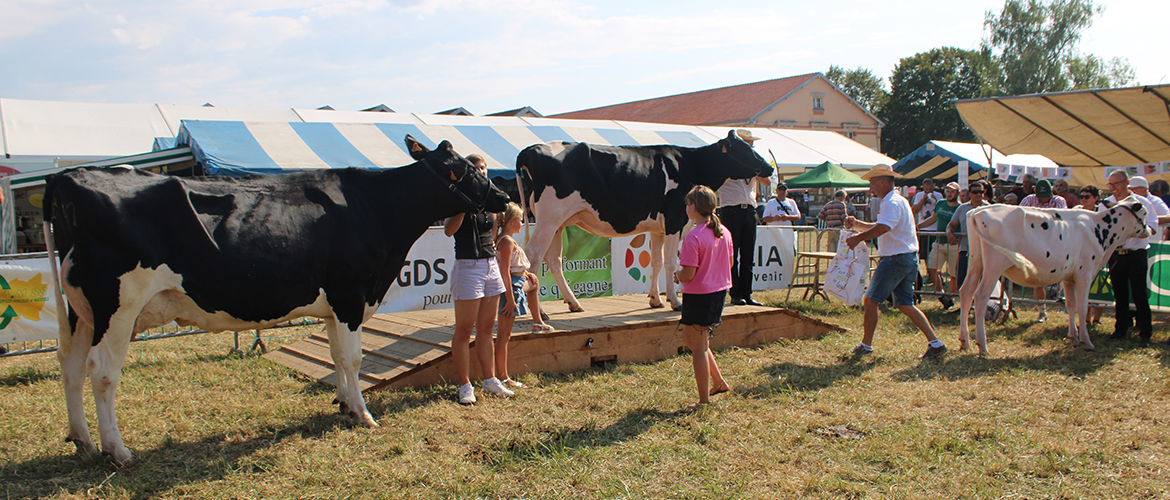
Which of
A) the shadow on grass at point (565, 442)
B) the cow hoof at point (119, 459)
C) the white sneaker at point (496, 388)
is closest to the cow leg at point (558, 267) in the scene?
the white sneaker at point (496, 388)

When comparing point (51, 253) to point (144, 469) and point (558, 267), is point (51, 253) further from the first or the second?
point (558, 267)

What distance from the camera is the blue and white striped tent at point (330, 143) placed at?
11.8 metres

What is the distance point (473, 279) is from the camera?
202 inches

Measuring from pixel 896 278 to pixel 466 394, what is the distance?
421 cm

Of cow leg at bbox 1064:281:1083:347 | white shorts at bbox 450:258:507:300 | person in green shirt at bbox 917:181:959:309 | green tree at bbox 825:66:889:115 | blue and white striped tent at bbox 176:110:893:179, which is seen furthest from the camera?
green tree at bbox 825:66:889:115

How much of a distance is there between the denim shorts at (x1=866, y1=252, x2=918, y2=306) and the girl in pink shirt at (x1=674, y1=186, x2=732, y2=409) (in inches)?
94.2

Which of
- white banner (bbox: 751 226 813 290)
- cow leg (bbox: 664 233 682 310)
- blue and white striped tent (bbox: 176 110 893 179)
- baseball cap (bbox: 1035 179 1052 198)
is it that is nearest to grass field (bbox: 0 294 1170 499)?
cow leg (bbox: 664 233 682 310)

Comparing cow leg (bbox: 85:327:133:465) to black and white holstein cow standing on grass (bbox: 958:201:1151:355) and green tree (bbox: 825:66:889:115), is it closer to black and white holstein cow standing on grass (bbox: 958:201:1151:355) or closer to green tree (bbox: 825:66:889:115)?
black and white holstein cow standing on grass (bbox: 958:201:1151:355)

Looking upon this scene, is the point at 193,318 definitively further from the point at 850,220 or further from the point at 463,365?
the point at 850,220

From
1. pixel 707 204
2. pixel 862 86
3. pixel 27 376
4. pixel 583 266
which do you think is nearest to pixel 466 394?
pixel 707 204

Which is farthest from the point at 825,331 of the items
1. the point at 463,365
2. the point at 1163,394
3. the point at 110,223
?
the point at 110,223

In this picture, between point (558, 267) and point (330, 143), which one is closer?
point (558, 267)

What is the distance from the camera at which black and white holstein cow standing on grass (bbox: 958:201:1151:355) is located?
6.95 meters

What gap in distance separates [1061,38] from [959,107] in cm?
4668
